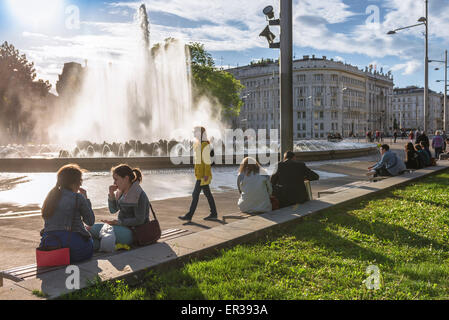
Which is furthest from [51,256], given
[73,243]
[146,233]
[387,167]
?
[387,167]

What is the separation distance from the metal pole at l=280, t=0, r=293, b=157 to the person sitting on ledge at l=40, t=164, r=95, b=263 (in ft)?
17.9

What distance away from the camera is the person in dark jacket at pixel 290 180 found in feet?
28.2

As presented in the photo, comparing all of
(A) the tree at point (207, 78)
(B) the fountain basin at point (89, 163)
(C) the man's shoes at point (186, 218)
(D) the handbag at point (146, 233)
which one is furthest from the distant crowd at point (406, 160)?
(A) the tree at point (207, 78)

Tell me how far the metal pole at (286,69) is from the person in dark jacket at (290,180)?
26.6 inches

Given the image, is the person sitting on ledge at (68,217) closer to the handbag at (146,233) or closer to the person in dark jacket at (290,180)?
the handbag at (146,233)

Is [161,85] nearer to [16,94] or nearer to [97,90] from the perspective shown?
[97,90]

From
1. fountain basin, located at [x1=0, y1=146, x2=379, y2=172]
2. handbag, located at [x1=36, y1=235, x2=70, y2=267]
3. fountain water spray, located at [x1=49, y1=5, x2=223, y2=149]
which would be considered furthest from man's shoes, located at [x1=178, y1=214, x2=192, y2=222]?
fountain water spray, located at [x1=49, y1=5, x2=223, y2=149]

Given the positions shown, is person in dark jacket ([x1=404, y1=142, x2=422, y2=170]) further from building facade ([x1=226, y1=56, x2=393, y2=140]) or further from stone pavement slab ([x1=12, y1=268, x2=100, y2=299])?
building facade ([x1=226, y1=56, x2=393, y2=140])

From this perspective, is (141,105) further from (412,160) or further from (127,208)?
(127,208)

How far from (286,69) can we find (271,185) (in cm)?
Result: 281

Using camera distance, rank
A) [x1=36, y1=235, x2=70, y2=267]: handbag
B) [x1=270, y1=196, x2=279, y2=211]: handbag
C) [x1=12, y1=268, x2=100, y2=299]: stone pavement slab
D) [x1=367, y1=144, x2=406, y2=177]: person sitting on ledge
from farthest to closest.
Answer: [x1=367, y1=144, x2=406, y2=177]: person sitting on ledge → [x1=270, y1=196, x2=279, y2=211]: handbag → [x1=36, y1=235, x2=70, y2=267]: handbag → [x1=12, y1=268, x2=100, y2=299]: stone pavement slab

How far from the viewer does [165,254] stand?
5.05 metres

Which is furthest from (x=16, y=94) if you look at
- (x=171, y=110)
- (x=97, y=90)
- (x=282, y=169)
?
(x=282, y=169)

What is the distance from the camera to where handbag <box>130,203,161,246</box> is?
5.52 metres
